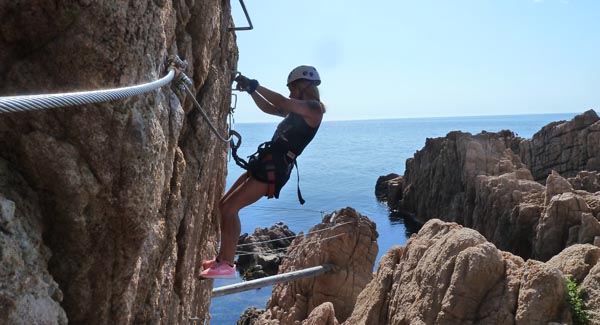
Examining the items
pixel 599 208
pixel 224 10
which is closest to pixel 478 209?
pixel 599 208

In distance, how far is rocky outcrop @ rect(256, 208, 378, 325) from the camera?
1650cm

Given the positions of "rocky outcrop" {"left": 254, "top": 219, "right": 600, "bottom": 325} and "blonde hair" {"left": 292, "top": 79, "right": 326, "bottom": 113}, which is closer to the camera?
"blonde hair" {"left": 292, "top": 79, "right": 326, "bottom": 113}

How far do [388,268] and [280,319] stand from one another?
6024mm

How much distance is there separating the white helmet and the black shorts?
0.82 m

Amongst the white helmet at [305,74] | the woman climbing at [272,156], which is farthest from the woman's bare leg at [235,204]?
the white helmet at [305,74]

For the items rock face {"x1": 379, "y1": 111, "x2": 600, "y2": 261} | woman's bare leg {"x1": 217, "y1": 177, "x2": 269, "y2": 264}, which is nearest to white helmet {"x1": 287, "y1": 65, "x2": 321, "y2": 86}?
woman's bare leg {"x1": 217, "y1": 177, "x2": 269, "y2": 264}

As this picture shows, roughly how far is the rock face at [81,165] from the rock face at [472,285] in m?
6.94

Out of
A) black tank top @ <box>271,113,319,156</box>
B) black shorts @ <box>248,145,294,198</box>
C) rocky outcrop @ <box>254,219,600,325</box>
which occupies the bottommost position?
rocky outcrop @ <box>254,219,600,325</box>

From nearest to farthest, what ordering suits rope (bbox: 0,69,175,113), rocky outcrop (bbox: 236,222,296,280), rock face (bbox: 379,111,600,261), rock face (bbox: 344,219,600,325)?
rope (bbox: 0,69,175,113) → rock face (bbox: 344,219,600,325) → rock face (bbox: 379,111,600,261) → rocky outcrop (bbox: 236,222,296,280)

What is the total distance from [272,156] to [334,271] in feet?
36.4

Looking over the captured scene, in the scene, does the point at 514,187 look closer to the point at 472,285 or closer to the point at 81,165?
the point at 472,285

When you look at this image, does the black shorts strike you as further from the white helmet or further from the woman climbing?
the white helmet

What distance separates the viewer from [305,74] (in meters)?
6.27

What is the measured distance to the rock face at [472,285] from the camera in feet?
30.4
